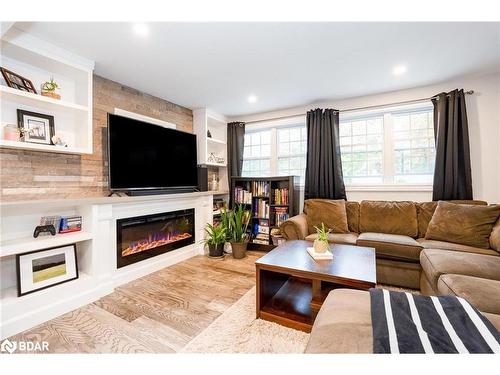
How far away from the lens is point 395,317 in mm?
965

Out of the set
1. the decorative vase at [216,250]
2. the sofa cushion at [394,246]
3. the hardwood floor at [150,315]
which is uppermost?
the sofa cushion at [394,246]

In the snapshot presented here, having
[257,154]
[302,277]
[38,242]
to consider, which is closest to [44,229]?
[38,242]

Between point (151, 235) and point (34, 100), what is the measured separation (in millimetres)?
1798

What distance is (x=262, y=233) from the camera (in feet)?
12.1

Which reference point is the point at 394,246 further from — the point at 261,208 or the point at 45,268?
the point at 45,268

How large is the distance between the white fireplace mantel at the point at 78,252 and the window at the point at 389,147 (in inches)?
105

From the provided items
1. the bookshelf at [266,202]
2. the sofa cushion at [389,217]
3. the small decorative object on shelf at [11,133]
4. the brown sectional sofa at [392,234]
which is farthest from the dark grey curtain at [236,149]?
the small decorative object on shelf at [11,133]

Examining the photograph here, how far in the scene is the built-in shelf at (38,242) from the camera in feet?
5.50

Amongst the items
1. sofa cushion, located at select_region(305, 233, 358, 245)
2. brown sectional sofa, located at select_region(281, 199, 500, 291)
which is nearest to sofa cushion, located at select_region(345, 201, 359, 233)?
brown sectional sofa, located at select_region(281, 199, 500, 291)

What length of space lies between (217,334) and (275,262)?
Result: 0.65 meters

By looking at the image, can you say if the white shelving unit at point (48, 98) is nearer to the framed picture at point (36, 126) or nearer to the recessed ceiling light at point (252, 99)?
the framed picture at point (36, 126)

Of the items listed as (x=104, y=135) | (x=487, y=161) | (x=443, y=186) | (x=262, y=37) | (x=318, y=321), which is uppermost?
(x=262, y=37)
